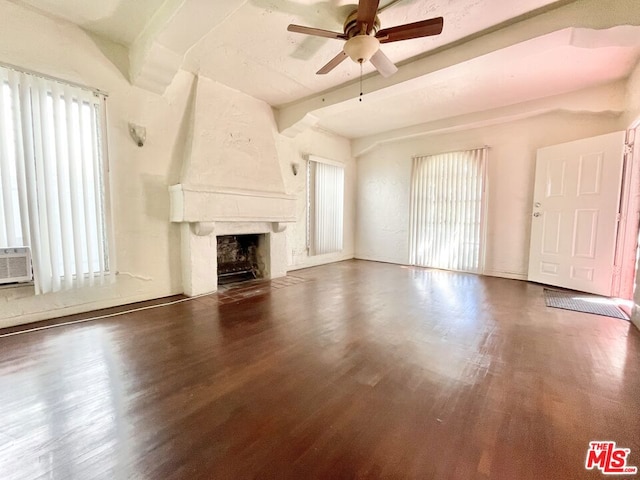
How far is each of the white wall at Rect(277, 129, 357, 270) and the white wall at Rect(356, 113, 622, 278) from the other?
0.73 metres

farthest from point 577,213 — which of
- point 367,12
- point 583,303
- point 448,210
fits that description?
point 367,12

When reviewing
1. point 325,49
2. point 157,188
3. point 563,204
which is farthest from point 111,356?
point 563,204

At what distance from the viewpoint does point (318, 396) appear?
1.55m

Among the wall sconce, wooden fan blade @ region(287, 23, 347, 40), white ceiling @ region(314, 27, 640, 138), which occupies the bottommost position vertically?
the wall sconce

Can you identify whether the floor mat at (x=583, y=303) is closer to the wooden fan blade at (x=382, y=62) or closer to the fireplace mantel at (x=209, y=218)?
the wooden fan blade at (x=382, y=62)

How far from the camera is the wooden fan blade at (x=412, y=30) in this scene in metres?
2.04

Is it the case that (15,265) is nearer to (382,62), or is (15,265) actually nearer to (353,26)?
(353,26)

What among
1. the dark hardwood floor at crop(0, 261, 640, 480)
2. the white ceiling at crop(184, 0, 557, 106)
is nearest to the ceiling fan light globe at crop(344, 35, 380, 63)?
the white ceiling at crop(184, 0, 557, 106)

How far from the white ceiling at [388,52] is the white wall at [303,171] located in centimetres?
85

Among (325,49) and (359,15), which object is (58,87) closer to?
(325,49)

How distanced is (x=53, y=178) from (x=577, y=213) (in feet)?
20.0

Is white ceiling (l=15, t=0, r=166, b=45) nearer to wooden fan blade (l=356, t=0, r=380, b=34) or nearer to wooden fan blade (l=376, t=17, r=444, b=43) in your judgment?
wooden fan blade (l=356, t=0, r=380, b=34)

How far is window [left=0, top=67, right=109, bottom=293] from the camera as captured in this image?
229 centimetres

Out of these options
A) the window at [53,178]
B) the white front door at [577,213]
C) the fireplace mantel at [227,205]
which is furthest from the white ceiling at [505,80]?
the window at [53,178]
